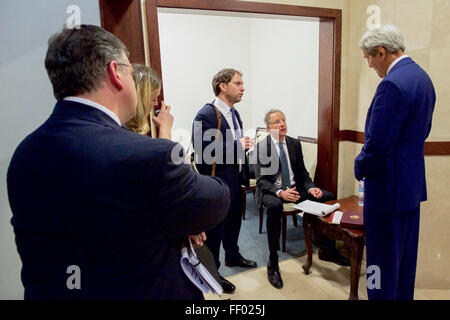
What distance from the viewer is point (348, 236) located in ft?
6.69

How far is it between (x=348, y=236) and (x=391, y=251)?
0.38 m

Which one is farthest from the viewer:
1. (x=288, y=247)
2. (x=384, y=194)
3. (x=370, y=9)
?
(x=288, y=247)

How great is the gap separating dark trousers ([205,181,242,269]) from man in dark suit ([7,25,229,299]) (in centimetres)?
148

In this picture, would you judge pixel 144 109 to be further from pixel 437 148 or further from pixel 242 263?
pixel 437 148

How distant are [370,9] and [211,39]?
2.62 meters

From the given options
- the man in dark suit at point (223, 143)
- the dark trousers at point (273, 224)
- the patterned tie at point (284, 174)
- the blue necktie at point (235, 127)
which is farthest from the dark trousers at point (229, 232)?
the patterned tie at point (284, 174)

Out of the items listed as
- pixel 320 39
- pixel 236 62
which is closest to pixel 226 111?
pixel 320 39

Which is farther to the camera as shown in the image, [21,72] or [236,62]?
[236,62]

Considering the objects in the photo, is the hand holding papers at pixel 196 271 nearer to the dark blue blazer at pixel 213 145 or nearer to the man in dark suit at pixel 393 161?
the man in dark suit at pixel 393 161

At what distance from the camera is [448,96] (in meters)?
1.98

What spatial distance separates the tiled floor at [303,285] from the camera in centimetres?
216

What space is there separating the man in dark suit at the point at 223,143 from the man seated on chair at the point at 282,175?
0.30 metres
